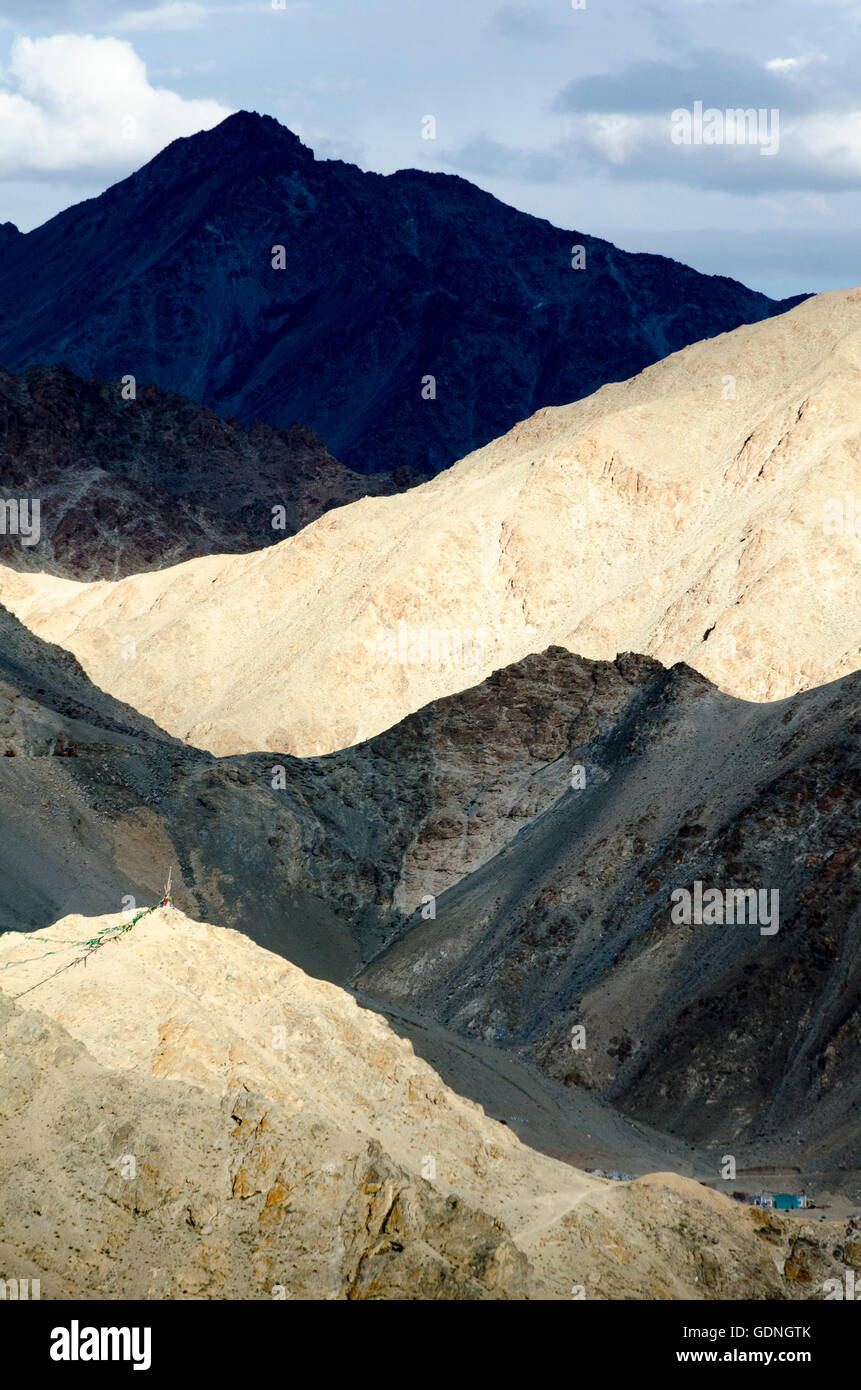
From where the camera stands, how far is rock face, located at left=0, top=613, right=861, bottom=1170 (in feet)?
159

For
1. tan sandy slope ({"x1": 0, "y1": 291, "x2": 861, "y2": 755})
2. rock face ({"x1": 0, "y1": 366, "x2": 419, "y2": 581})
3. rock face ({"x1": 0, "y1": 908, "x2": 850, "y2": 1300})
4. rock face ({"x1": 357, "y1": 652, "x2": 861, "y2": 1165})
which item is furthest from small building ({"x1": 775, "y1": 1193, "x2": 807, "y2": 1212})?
rock face ({"x1": 0, "y1": 366, "x2": 419, "y2": 581})

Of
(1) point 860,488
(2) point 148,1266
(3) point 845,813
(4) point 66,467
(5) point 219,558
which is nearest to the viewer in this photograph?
(2) point 148,1266

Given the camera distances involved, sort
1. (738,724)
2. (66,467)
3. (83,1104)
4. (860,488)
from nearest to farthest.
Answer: (83,1104) → (738,724) → (860,488) → (66,467)

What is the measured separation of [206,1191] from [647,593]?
65303mm

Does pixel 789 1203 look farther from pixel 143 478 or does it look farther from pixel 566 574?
pixel 143 478

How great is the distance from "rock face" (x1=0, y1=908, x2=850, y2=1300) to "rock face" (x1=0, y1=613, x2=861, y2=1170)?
42.1 feet

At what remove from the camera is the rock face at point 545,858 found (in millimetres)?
48469

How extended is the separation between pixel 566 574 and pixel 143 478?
166 ft

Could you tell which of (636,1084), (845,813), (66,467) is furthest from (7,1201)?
(66,467)

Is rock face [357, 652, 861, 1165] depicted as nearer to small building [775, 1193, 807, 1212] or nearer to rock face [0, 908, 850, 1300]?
small building [775, 1193, 807, 1212]

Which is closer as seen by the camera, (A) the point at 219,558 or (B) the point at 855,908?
(B) the point at 855,908

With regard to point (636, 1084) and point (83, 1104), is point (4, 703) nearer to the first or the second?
point (636, 1084)

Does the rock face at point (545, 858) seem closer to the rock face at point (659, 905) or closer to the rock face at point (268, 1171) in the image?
the rock face at point (659, 905)

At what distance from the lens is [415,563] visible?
92.6 m
